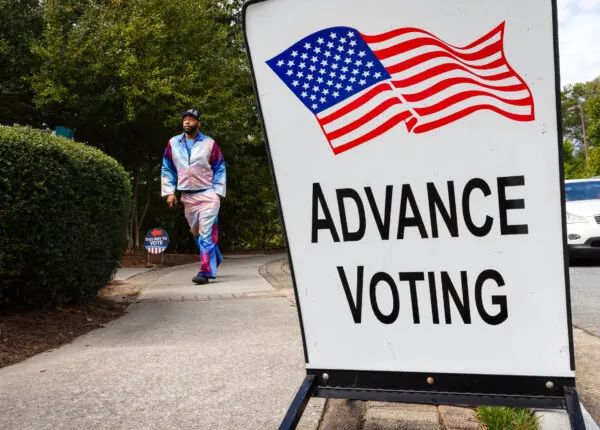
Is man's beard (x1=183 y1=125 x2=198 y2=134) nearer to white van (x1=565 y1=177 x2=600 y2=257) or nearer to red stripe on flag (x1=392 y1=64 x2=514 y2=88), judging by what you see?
red stripe on flag (x1=392 y1=64 x2=514 y2=88)

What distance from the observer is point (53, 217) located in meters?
4.36

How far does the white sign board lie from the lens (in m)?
1.77

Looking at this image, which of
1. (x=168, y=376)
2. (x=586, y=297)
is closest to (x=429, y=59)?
(x=168, y=376)

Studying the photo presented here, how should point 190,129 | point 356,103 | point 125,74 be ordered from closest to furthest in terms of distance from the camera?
point 356,103
point 190,129
point 125,74

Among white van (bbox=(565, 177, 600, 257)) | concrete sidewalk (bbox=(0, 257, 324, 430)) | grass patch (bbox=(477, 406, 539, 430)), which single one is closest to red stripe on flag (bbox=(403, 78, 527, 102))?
grass patch (bbox=(477, 406, 539, 430))

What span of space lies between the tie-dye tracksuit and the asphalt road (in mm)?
4120

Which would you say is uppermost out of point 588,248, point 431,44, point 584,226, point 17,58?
point 17,58

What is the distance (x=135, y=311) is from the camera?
541 centimetres

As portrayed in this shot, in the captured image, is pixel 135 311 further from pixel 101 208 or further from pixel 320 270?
pixel 320 270

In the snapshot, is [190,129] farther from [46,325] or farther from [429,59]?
[429,59]

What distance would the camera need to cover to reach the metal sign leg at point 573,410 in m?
1.65

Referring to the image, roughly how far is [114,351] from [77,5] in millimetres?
13891

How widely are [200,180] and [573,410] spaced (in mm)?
6038

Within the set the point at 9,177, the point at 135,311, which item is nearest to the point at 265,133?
the point at 9,177
